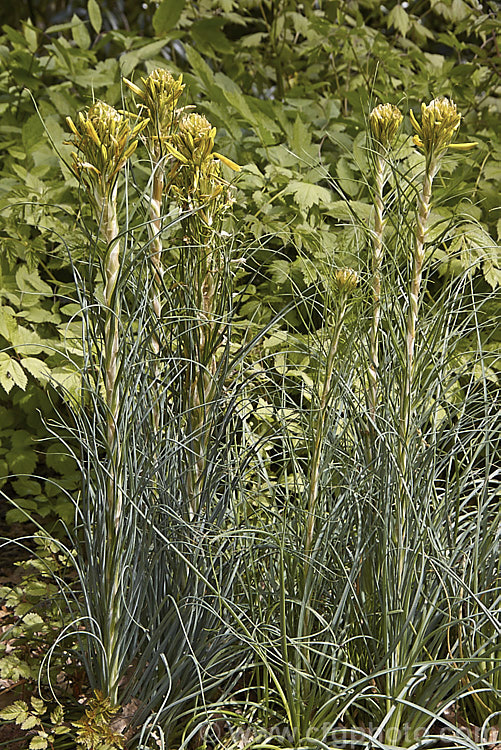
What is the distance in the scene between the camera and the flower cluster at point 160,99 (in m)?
1.42

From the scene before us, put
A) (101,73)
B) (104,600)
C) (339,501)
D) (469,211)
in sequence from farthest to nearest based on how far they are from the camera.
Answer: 1. (101,73)
2. (469,211)
3. (339,501)
4. (104,600)

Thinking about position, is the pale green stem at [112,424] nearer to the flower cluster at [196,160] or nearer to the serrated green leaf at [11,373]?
the flower cluster at [196,160]

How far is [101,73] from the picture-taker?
3.15 m

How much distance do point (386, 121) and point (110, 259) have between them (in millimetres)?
615

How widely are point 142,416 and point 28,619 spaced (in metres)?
0.63

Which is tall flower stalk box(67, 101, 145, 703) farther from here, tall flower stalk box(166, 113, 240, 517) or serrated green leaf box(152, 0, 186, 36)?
serrated green leaf box(152, 0, 186, 36)

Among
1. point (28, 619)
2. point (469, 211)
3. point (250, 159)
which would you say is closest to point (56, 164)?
point (250, 159)

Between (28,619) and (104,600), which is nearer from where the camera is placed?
(104,600)

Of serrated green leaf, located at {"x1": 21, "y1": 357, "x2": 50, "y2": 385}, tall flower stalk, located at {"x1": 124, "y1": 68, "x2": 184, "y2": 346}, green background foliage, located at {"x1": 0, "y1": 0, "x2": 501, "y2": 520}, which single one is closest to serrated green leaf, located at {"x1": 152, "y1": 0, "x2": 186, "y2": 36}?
green background foliage, located at {"x1": 0, "y1": 0, "x2": 501, "y2": 520}

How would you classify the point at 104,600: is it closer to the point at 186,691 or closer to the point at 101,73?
the point at 186,691

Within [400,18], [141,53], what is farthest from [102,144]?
[400,18]

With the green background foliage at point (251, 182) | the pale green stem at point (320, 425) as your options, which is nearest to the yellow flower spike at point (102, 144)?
the green background foliage at point (251, 182)

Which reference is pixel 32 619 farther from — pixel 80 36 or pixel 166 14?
pixel 166 14

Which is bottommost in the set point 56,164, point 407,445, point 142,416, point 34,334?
point 407,445
